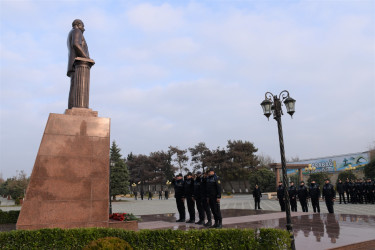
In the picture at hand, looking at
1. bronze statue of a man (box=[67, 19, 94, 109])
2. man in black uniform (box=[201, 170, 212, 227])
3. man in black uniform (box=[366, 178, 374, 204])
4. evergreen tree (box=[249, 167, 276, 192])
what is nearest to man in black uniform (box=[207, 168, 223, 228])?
man in black uniform (box=[201, 170, 212, 227])

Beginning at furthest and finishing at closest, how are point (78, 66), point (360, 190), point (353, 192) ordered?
point (353, 192), point (360, 190), point (78, 66)

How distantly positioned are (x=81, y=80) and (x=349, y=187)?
19983 mm

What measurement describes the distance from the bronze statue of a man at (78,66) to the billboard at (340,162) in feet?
133

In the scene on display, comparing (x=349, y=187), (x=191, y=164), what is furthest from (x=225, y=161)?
(x=349, y=187)

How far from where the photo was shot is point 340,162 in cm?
4106

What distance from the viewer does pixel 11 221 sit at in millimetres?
9766

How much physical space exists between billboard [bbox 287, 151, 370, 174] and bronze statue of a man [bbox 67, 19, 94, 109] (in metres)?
40.5

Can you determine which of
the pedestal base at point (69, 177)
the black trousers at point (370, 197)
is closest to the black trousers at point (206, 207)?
the pedestal base at point (69, 177)

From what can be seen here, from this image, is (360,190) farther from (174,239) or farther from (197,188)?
(174,239)

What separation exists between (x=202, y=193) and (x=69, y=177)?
3930 mm

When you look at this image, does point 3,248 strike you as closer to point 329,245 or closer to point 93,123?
point 93,123

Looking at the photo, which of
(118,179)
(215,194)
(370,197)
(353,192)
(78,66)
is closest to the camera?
(215,194)

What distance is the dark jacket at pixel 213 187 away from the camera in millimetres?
7953

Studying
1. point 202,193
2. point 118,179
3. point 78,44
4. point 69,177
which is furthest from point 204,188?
point 118,179
